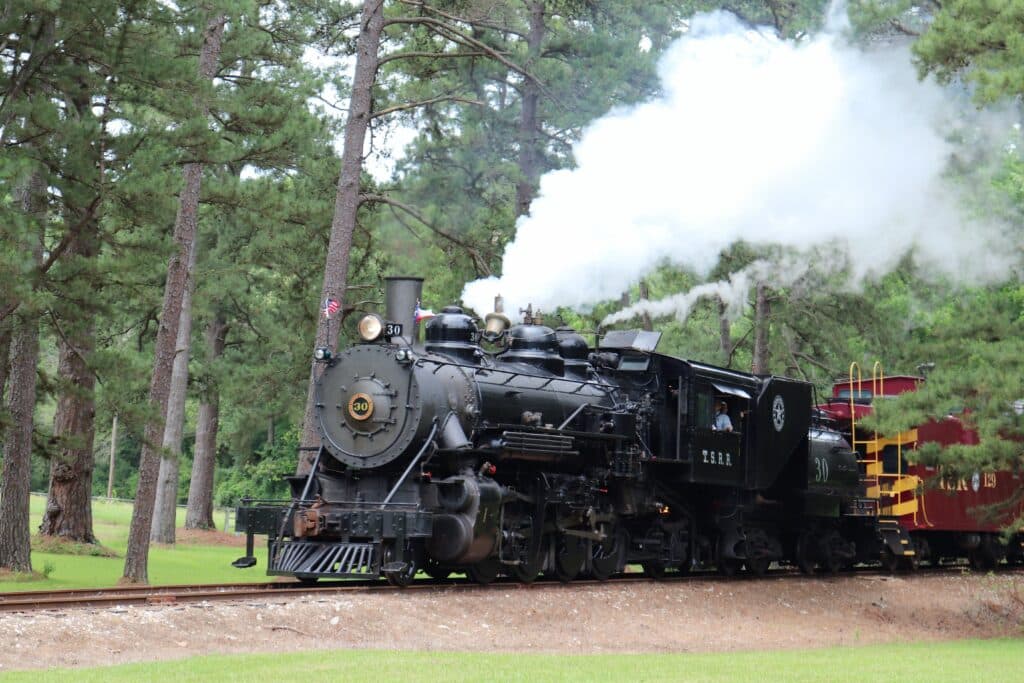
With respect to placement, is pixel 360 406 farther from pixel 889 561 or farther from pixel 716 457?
pixel 889 561

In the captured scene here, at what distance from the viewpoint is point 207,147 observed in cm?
1745

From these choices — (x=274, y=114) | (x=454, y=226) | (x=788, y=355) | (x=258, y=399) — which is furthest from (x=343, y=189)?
(x=788, y=355)

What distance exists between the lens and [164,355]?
20.1 meters

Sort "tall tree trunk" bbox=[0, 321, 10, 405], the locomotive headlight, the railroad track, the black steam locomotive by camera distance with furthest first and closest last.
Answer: "tall tree trunk" bbox=[0, 321, 10, 405], the locomotive headlight, the black steam locomotive, the railroad track

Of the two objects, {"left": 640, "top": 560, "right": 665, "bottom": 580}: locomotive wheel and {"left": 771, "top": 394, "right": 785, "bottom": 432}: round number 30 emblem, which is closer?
{"left": 640, "top": 560, "right": 665, "bottom": 580}: locomotive wheel

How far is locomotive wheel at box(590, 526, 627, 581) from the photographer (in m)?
18.7

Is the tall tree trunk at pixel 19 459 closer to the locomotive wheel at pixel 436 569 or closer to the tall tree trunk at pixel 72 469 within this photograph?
the tall tree trunk at pixel 72 469

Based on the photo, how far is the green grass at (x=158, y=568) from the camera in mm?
19047

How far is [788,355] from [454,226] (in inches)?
561

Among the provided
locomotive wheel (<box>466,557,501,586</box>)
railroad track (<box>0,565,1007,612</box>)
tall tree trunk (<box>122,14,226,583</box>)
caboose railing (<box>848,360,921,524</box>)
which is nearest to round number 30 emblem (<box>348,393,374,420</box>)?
railroad track (<box>0,565,1007,612</box>)

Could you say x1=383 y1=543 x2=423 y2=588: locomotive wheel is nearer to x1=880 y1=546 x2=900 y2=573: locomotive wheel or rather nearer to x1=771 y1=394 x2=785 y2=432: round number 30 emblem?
x1=771 y1=394 x2=785 y2=432: round number 30 emblem

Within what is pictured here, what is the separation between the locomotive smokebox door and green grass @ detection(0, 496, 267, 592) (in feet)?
27.8

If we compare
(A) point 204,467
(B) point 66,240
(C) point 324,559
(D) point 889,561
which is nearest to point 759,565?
(D) point 889,561

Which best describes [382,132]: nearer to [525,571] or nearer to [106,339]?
[106,339]
